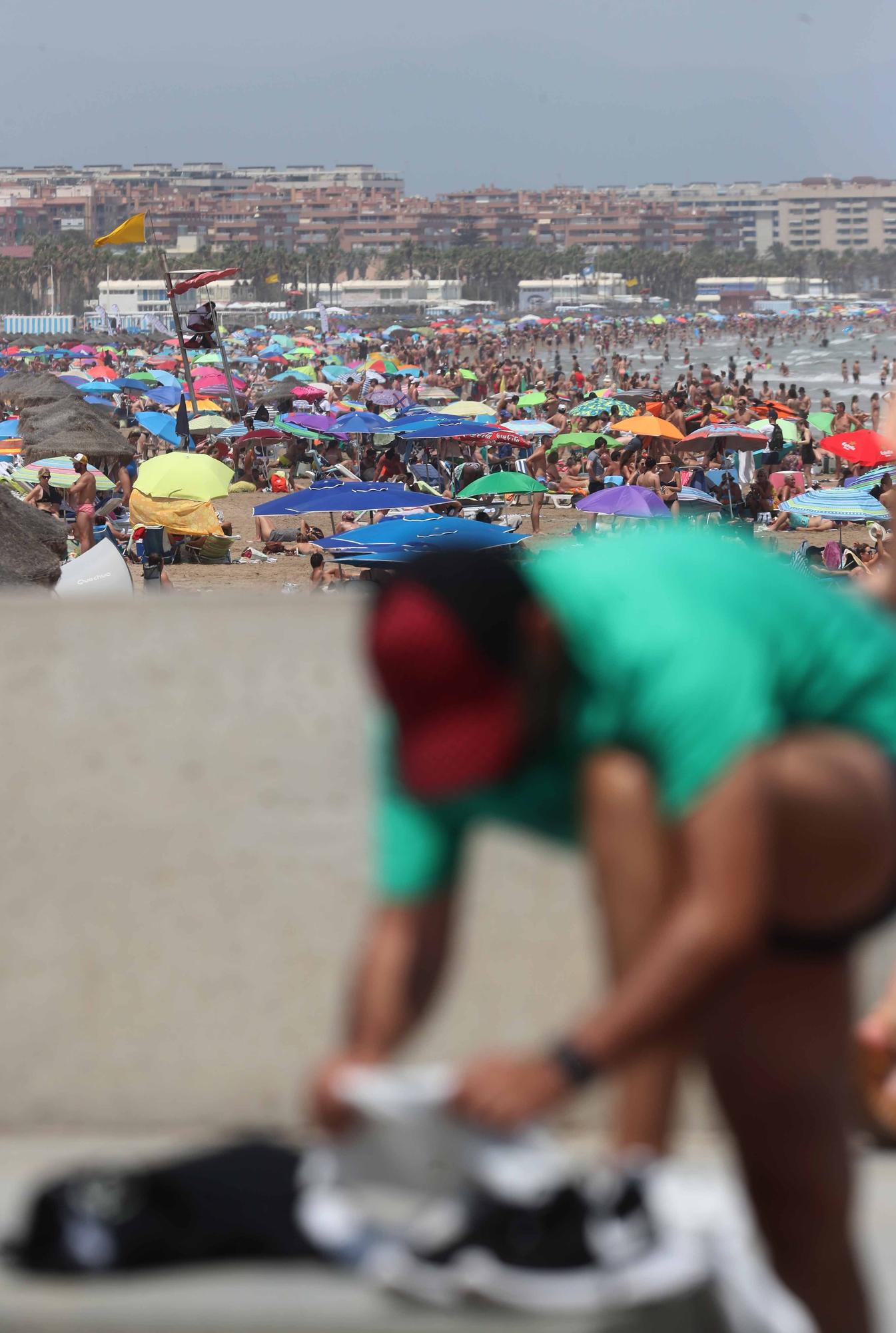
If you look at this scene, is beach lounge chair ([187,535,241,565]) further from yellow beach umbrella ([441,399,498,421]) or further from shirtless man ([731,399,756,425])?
yellow beach umbrella ([441,399,498,421])

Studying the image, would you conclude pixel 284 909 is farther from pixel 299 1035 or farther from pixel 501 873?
pixel 501 873

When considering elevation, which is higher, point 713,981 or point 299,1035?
point 713,981

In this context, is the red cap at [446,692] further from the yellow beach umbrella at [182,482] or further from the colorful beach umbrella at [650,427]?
the colorful beach umbrella at [650,427]

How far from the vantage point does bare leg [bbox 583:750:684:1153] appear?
65.6 inches

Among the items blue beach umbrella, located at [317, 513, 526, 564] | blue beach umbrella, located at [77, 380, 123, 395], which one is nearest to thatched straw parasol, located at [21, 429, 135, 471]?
blue beach umbrella, located at [317, 513, 526, 564]

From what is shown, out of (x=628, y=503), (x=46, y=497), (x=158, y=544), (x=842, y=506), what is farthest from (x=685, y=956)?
(x=46, y=497)

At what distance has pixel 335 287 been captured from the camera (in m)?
177

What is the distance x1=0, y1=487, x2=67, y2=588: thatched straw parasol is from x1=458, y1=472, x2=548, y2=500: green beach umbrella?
7.04 m

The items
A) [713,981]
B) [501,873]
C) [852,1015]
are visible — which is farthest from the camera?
[501,873]

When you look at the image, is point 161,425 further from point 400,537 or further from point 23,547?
point 23,547

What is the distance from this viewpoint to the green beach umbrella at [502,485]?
16906mm

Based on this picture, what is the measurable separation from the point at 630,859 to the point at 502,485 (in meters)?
15.5

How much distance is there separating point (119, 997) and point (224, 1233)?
0.48 m

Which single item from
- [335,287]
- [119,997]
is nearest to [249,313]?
[335,287]
